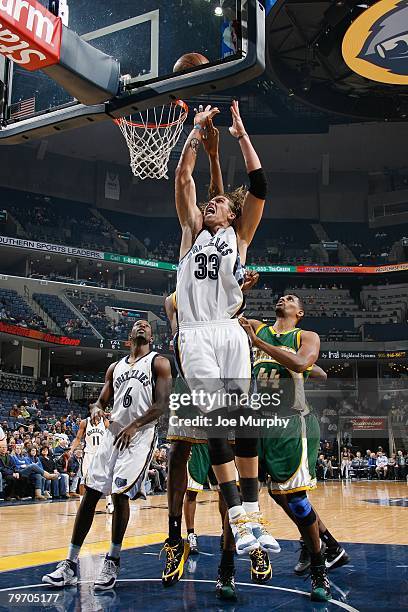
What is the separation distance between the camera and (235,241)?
153 inches

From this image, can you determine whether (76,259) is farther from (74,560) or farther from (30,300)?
(74,560)

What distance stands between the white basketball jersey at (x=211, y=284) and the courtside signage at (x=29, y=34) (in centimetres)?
208

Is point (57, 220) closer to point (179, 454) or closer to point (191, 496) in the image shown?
point (191, 496)

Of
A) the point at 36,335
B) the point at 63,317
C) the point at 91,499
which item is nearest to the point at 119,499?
the point at 91,499

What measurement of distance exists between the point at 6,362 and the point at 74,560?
25346 mm

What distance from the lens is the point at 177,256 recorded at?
1350 inches

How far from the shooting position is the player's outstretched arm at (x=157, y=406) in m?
4.40

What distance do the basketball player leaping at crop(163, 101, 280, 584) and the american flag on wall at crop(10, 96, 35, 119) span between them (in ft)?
7.65


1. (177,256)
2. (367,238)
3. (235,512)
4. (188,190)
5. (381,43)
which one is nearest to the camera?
(235,512)

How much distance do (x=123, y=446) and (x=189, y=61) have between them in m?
3.23

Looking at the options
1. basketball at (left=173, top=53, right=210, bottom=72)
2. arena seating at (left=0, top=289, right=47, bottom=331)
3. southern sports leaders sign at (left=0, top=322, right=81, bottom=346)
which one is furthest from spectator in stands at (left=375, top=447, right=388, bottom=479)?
basketball at (left=173, top=53, right=210, bottom=72)

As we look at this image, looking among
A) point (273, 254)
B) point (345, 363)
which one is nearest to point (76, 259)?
point (273, 254)

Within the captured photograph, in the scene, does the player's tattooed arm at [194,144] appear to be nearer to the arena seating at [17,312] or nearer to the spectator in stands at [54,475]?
the spectator in stands at [54,475]

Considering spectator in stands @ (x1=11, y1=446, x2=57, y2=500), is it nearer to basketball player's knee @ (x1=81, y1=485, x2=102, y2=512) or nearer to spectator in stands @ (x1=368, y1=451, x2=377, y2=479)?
basketball player's knee @ (x1=81, y1=485, x2=102, y2=512)
